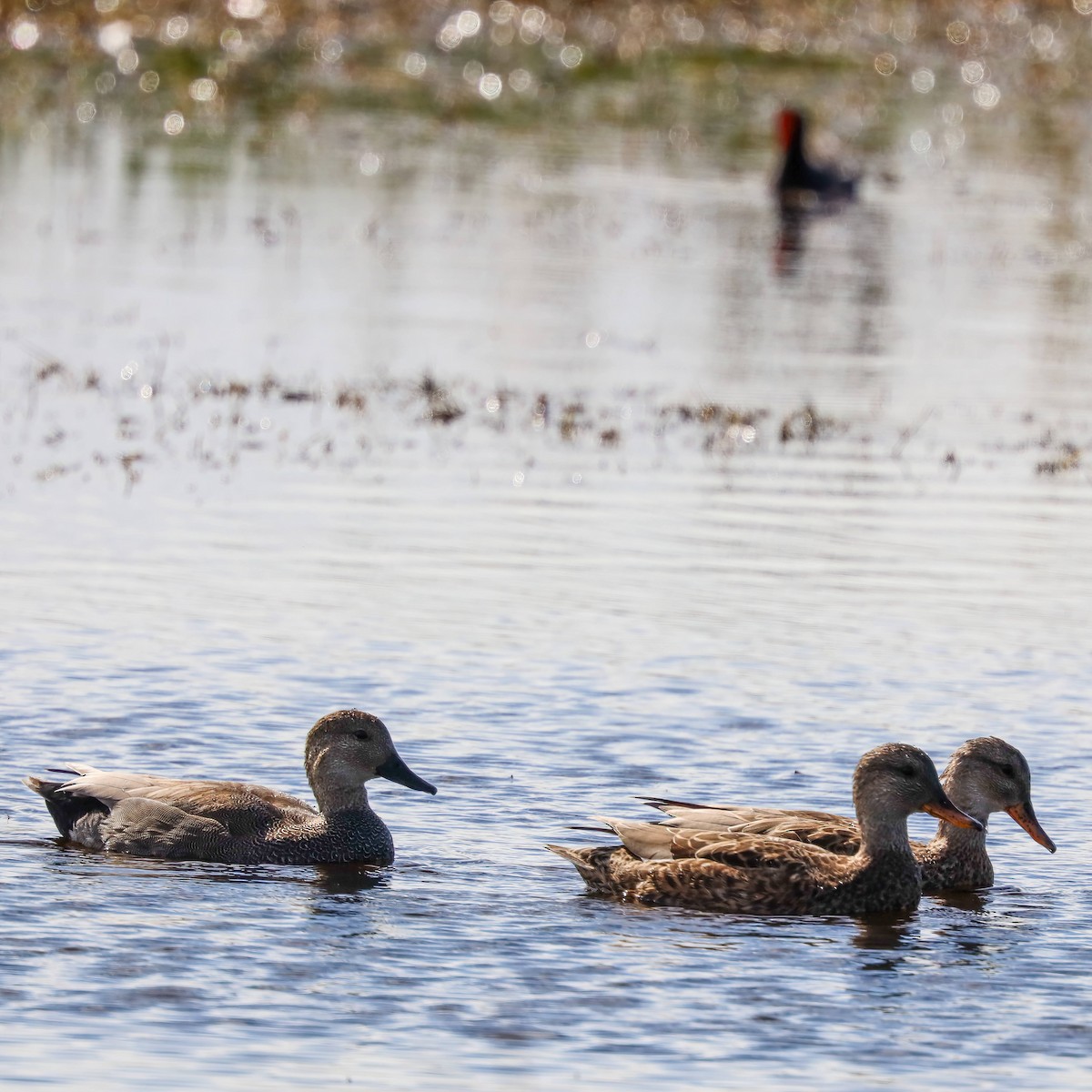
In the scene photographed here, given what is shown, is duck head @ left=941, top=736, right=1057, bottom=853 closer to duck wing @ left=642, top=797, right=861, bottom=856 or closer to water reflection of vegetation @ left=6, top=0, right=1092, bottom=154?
duck wing @ left=642, top=797, right=861, bottom=856

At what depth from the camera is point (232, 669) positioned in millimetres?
11781

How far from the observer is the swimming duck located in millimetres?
9453

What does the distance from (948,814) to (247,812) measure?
2.59 m

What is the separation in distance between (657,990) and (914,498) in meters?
8.40

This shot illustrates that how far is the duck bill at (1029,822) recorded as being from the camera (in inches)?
379

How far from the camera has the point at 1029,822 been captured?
31.8ft

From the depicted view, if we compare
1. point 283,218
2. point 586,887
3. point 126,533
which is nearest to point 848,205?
point 283,218

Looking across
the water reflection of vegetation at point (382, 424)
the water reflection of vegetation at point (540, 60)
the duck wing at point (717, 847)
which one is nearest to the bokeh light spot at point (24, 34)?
the water reflection of vegetation at point (540, 60)

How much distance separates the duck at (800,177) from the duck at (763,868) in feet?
71.7

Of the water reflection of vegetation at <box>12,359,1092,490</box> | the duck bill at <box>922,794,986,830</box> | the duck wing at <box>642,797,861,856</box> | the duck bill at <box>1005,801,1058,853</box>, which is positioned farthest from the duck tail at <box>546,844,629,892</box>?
the water reflection of vegetation at <box>12,359,1092,490</box>

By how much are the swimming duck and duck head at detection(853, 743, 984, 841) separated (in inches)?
5.2

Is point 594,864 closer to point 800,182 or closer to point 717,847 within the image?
point 717,847

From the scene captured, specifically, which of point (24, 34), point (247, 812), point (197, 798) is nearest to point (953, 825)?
point (247, 812)

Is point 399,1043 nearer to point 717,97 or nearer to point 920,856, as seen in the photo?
point 920,856
